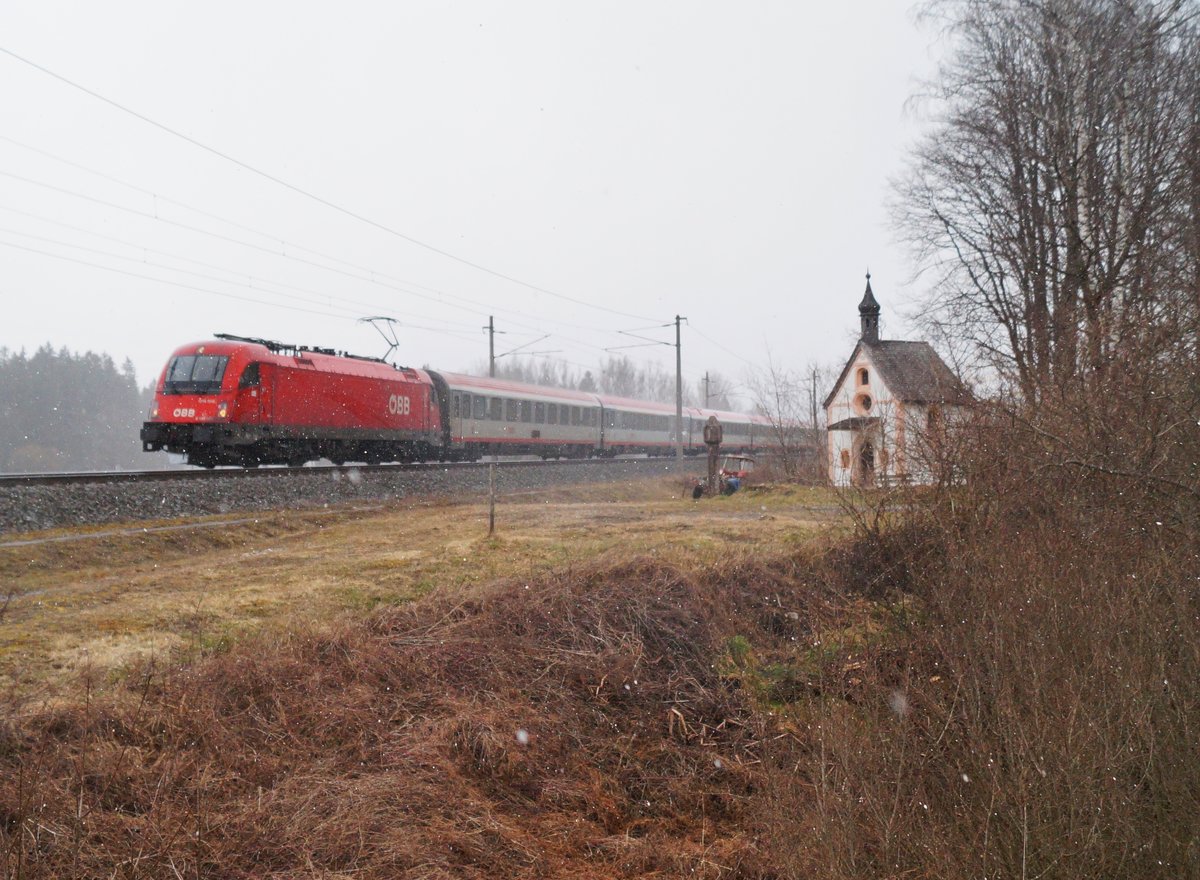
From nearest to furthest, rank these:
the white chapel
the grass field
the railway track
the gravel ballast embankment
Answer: the grass field
the white chapel
the gravel ballast embankment
the railway track

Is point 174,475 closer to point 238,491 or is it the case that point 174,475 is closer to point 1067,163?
point 238,491

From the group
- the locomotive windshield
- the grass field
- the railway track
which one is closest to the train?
the locomotive windshield

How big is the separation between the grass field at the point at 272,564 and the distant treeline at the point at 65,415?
41.3 m

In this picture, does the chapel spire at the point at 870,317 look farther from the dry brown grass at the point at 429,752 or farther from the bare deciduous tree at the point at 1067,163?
the dry brown grass at the point at 429,752

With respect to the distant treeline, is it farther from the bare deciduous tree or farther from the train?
the bare deciduous tree

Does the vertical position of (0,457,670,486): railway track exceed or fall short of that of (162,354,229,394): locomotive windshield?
it falls short

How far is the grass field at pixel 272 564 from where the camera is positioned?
25.9 ft

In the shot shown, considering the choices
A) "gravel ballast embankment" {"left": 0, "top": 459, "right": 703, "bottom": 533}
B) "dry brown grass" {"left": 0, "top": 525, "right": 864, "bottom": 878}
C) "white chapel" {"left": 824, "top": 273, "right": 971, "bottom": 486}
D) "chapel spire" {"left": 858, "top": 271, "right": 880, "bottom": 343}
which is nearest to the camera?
"dry brown grass" {"left": 0, "top": 525, "right": 864, "bottom": 878}

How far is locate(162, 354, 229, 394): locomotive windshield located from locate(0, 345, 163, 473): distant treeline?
35.8 m

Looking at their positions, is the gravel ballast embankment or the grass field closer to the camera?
the grass field

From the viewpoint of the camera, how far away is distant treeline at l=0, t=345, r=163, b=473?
54.1 metres

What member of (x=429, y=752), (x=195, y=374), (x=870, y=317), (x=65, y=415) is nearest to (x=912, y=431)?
(x=429, y=752)

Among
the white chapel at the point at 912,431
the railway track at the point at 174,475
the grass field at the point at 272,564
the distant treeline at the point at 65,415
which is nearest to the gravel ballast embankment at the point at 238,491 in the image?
the railway track at the point at 174,475

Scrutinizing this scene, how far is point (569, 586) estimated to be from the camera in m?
9.64
